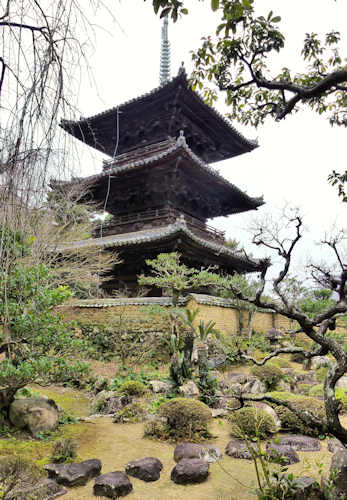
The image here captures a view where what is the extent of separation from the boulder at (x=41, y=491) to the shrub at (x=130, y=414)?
2512 millimetres

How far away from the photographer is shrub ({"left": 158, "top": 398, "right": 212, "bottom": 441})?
494 centimetres

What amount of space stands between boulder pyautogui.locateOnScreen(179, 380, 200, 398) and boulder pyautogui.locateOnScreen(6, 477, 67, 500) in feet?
11.3

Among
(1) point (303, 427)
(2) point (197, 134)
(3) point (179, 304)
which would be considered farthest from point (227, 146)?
(1) point (303, 427)

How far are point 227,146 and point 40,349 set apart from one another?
14.8m

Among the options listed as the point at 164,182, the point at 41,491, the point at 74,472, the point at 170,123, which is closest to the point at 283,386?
the point at 74,472

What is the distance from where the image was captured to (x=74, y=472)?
11.6ft

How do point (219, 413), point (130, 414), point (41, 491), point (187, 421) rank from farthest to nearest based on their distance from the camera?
1. point (219, 413)
2. point (130, 414)
3. point (187, 421)
4. point (41, 491)

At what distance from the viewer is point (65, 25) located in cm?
150

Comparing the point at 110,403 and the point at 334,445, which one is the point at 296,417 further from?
the point at 110,403

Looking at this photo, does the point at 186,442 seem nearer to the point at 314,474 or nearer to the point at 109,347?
the point at 314,474

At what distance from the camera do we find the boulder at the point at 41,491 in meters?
2.88

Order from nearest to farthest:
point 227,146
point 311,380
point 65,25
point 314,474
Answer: point 65,25 < point 314,474 < point 311,380 < point 227,146

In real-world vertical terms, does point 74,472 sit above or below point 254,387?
above

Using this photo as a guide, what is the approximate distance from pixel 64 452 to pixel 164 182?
1096 cm
